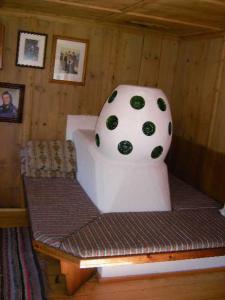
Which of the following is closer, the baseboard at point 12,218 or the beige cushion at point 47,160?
the beige cushion at point 47,160

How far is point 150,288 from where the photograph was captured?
2.37m

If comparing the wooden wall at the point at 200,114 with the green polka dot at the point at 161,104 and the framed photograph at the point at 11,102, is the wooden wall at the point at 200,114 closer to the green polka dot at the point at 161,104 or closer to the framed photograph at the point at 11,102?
the green polka dot at the point at 161,104

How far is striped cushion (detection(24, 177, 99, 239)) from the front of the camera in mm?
2199

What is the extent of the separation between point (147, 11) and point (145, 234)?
154 centimetres

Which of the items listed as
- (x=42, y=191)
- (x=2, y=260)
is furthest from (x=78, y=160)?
(x=2, y=260)

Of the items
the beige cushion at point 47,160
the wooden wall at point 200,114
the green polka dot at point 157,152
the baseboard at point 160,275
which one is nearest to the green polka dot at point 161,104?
the green polka dot at point 157,152

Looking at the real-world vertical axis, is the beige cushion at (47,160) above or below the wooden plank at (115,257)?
above

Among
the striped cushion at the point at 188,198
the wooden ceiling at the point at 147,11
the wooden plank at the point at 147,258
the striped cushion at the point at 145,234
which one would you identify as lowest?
the wooden plank at the point at 147,258

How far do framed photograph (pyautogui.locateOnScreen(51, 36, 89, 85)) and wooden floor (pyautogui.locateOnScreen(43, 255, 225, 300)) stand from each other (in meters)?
1.71

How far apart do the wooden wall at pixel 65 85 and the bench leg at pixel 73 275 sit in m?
1.43

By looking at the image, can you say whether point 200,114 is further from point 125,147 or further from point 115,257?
point 115,257

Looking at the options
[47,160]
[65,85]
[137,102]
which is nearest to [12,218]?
[47,160]

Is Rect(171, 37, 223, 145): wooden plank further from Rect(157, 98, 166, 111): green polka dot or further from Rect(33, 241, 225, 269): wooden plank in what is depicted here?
Rect(33, 241, 225, 269): wooden plank

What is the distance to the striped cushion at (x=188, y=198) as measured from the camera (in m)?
2.83
